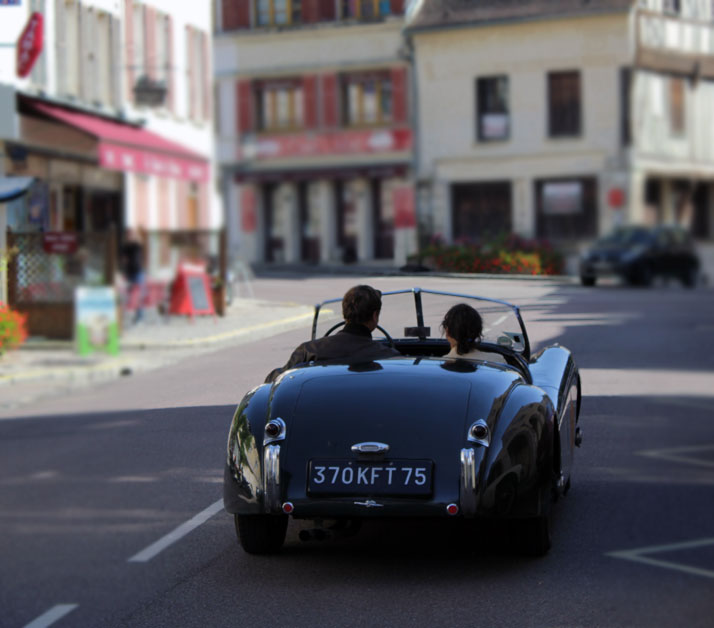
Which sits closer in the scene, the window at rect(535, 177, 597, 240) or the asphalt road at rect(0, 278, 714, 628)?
the window at rect(535, 177, 597, 240)

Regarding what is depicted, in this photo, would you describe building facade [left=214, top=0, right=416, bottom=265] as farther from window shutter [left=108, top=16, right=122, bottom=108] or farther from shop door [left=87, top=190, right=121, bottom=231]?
window shutter [left=108, top=16, right=122, bottom=108]

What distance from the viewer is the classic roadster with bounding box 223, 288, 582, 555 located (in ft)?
14.3

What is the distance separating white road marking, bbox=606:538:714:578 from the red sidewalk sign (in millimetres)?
1626

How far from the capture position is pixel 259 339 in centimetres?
484

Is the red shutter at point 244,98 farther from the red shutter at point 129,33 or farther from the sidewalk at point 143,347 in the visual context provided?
the red shutter at point 129,33

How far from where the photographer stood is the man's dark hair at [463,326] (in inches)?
181

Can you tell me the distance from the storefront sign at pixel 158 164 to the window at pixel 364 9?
81.1ft

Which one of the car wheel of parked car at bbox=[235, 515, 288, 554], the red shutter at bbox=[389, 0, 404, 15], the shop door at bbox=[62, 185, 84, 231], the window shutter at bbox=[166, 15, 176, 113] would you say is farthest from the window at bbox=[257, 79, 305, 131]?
the car wheel of parked car at bbox=[235, 515, 288, 554]

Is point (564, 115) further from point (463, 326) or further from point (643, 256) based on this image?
point (463, 326)

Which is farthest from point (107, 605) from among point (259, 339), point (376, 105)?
point (376, 105)

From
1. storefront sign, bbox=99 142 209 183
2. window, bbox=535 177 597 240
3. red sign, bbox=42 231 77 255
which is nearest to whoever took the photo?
window, bbox=535 177 597 240

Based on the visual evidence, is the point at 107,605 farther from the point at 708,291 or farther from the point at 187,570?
the point at 708,291

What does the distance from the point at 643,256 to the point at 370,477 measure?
4.40 feet

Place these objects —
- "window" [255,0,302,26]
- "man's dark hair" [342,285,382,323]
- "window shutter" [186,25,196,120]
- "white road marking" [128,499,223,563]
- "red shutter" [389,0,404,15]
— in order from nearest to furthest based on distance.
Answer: "man's dark hair" [342,285,382,323] < "white road marking" [128,499,223,563] < "window shutter" [186,25,196,120] < "red shutter" [389,0,404,15] < "window" [255,0,302,26]
